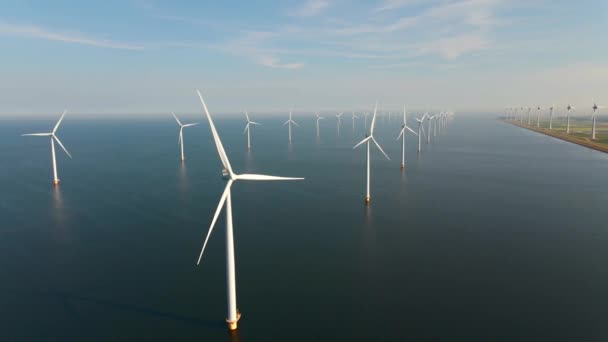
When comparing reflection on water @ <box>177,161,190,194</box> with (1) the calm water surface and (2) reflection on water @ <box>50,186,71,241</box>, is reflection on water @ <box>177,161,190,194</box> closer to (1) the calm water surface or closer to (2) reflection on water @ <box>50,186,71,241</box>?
(1) the calm water surface

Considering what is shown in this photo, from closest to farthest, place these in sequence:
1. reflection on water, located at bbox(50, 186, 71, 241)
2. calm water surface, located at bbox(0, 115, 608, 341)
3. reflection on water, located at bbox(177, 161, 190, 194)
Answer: calm water surface, located at bbox(0, 115, 608, 341)
reflection on water, located at bbox(50, 186, 71, 241)
reflection on water, located at bbox(177, 161, 190, 194)

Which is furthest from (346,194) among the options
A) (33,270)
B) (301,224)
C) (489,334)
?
(33,270)

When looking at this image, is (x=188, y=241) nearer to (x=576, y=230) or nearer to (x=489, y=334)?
(x=489, y=334)

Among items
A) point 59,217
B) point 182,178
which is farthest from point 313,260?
point 182,178

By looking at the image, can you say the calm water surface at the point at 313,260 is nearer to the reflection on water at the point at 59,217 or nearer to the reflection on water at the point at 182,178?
the reflection on water at the point at 59,217

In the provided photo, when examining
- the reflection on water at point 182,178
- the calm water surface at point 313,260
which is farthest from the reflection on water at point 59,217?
the reflection on water at point 182,178

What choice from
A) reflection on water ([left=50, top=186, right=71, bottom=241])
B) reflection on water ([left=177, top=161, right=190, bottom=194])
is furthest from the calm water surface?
reflection on water ([left=177, top=161, right=190, bottom=194])

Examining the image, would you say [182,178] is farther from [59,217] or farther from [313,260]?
[313,260]

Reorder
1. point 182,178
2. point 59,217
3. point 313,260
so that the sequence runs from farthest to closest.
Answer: point 182,178 → point 59,217 → point 313,260

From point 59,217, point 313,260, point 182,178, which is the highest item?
point 182,178
